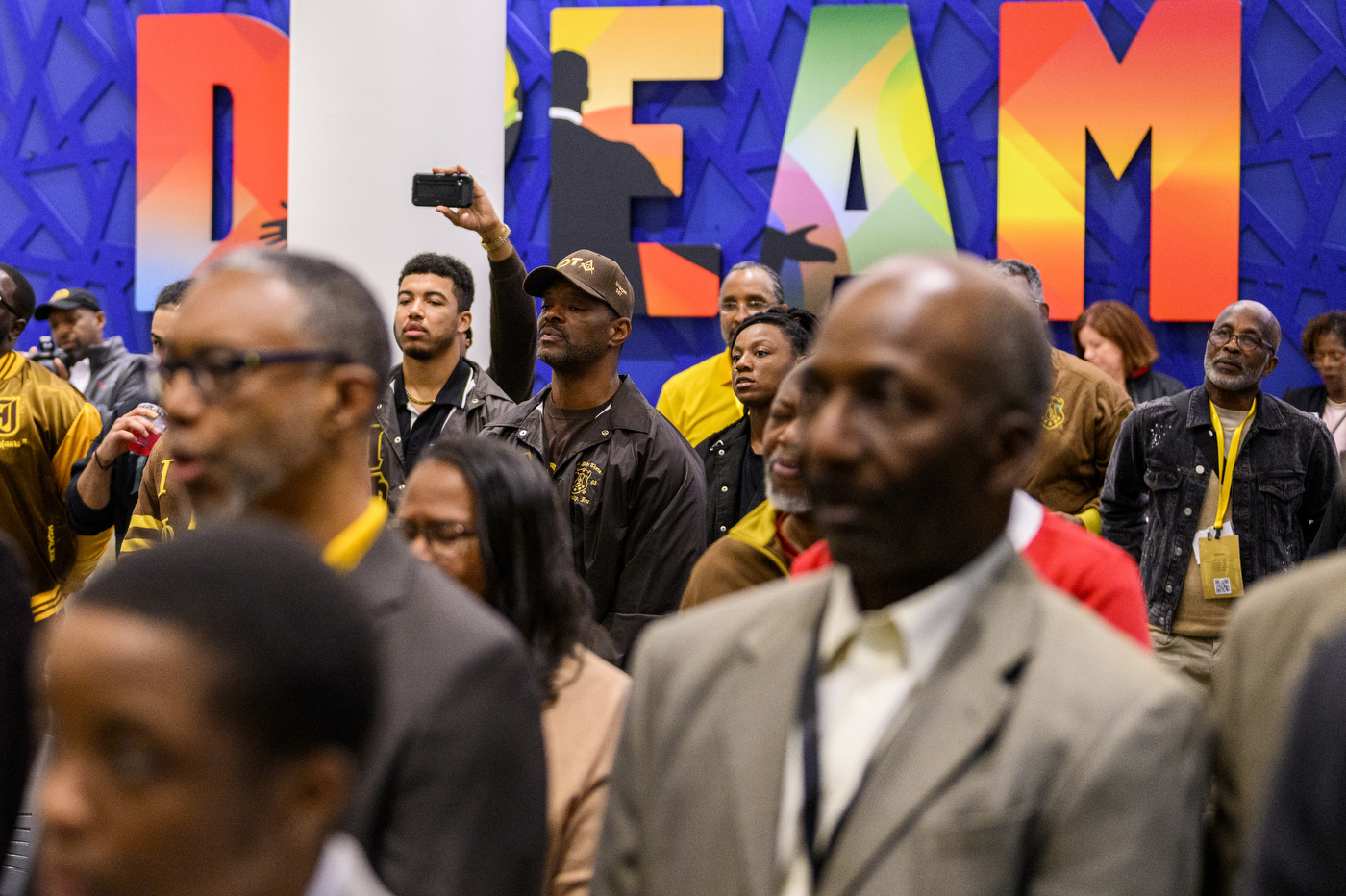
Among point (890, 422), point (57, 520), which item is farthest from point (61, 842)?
point (57, 520)

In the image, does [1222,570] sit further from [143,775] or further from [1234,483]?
[143,775]

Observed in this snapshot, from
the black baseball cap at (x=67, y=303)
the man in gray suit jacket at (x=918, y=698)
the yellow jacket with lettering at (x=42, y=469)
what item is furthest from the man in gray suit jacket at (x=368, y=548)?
the black baseball cap at (x=67, y=303)

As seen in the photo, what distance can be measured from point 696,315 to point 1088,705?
6.57 metres

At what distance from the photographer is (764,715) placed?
1311 millimetres

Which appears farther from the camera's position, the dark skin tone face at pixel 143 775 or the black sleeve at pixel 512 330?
the black sleeve at pixel 512 330

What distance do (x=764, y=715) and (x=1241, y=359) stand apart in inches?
163

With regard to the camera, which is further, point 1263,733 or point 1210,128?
point 1210,128

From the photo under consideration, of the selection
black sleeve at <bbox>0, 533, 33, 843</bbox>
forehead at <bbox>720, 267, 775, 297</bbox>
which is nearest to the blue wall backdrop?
forehead at <bbox>720, 267, 775, 297</bbox>

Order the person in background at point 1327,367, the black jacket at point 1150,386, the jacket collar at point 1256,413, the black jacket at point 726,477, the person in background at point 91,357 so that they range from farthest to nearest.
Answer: the person in background at point 91,357, the black jacket at point 1150,386, the person in background at point 1327,367, the jacket collar at point 1256,413, the black jacket at point 726,477

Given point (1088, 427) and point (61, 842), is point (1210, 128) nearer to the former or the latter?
point (1088, 427)

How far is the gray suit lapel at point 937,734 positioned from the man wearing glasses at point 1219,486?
3.82 m

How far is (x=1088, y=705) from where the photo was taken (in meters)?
1.18

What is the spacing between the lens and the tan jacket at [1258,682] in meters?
1.30

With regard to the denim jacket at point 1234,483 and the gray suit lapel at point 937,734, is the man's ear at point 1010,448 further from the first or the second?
the denim jacket at point 1234,483
